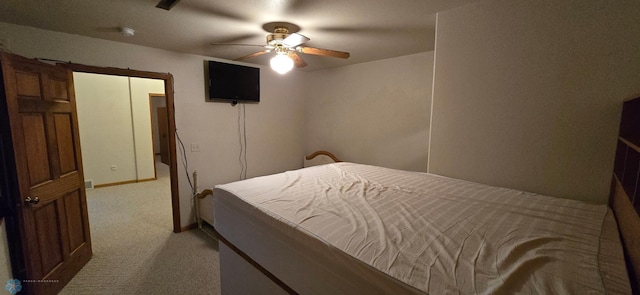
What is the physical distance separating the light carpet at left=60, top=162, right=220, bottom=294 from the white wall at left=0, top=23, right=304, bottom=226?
15.8 inches

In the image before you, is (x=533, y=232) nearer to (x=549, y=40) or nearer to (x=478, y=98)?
(x=478, y=98)

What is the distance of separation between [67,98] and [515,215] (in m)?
3.44

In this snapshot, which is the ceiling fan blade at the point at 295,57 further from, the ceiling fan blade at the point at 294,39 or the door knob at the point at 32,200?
the door knob at the point at 32,200

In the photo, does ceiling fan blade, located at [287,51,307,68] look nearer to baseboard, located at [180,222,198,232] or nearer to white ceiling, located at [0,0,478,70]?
white ceiling, located at [0,0,478,70]

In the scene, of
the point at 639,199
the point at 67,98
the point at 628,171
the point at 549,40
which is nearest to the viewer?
the point at 639,199

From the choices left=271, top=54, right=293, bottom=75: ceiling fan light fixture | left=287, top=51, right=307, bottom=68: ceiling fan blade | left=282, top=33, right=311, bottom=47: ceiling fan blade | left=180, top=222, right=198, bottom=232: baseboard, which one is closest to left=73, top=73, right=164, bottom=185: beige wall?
left=180, top=222, right=198, bottom=232: baseboard

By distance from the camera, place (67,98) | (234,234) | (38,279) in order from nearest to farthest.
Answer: (234,234) < (38,279) < (67,98)

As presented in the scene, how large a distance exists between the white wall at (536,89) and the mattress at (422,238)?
0.62ft

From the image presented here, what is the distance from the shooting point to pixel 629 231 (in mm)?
978

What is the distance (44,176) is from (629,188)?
3606 mm

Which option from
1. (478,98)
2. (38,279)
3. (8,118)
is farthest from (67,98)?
(478,98)

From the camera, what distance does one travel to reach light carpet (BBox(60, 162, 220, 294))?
2.00 meters

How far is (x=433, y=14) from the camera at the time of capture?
180cm

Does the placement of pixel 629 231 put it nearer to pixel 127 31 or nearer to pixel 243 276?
pixel 243 276
